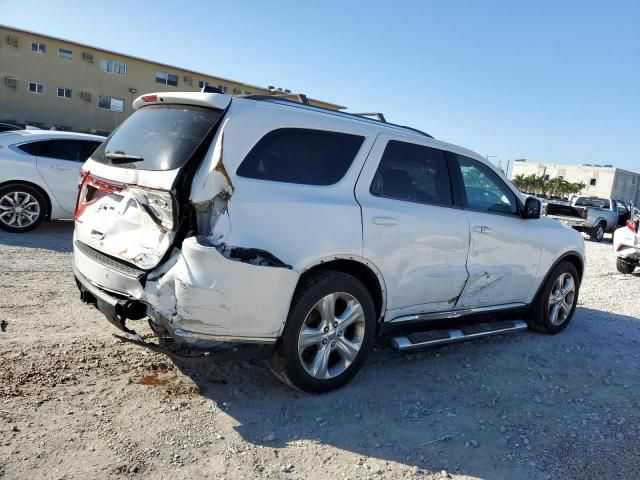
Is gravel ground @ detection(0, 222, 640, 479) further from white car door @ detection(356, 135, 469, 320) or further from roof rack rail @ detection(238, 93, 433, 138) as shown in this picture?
roof rack rail @ detection(238, 93, 433, 138)

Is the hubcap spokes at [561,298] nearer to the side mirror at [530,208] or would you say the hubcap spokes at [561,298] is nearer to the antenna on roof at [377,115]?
the side mirror at [530,208]

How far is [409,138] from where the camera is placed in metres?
4.10

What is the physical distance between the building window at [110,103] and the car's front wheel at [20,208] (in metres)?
31.0

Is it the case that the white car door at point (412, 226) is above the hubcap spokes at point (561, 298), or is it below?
above

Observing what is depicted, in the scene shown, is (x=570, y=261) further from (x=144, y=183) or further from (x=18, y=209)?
(x=18, y=209)

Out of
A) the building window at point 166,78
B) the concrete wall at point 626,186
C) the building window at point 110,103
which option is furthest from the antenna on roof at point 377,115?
the concrete wall at point 626,186

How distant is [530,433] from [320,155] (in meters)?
2.27

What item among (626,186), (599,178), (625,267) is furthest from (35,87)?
(626,186)

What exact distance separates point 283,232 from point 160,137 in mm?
1029

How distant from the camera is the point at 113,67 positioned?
3616cm

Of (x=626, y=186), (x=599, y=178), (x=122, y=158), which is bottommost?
(x=122, y=158)

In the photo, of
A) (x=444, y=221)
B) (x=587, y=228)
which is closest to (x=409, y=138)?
(x=444, y=221)

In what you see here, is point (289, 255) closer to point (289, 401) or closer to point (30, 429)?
point (289, 401)

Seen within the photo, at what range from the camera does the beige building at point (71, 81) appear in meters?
32.8
